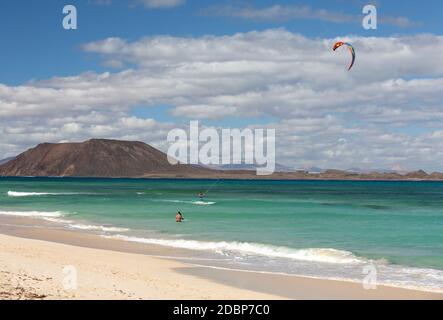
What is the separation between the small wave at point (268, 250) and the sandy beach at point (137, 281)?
3.91 m

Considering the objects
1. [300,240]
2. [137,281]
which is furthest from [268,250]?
[137,281]

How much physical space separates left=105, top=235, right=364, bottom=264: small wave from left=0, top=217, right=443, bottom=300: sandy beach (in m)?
3.91

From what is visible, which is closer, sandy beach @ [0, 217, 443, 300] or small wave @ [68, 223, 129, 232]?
sandy beach @ [0, 217, 443, 300]

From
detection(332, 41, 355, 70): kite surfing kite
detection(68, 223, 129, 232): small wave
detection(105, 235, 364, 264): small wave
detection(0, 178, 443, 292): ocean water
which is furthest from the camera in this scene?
detection(68, 223, 129, 232): small wave

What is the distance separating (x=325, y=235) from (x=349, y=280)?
44.9 feet

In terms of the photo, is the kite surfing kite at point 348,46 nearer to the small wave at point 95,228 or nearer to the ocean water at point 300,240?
the ocean water at point 300,240

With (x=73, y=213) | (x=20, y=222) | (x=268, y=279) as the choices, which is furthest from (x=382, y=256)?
(x=73, y=213)

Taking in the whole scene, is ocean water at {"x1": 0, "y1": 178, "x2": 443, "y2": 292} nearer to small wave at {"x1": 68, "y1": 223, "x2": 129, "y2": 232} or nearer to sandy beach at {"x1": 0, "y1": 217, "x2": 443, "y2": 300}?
small wave at {"x1": 68, "y1": 223, "x2": 129, "y2": 232}

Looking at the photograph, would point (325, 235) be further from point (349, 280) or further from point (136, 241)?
point (349, 280)

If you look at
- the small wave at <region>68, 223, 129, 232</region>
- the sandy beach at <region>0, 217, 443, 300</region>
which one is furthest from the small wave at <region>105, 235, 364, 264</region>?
the small wave at <region>68, 223, 129, 232</region>

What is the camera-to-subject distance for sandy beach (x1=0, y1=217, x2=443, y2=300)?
1328 cm

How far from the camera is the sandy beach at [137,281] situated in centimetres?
1328

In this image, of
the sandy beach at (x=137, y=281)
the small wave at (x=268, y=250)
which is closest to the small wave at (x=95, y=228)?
the small wave at (x=268, y=250)

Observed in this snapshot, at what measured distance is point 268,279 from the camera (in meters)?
17.0
